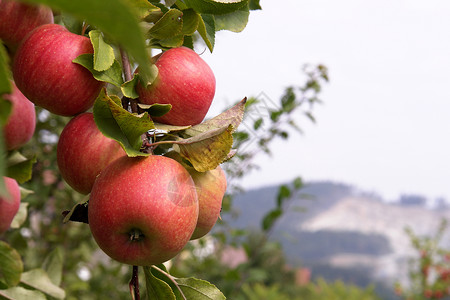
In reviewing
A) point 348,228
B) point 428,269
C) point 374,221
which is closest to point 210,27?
point 428,269

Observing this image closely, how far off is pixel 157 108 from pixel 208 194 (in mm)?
120

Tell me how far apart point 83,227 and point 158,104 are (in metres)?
1.45

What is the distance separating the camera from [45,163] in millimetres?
1660

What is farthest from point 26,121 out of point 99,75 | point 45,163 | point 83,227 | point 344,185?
point 344,185

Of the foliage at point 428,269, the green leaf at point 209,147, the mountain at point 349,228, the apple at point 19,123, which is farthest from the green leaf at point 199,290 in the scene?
the mountain at point 349,228

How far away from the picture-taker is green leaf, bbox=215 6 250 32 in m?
0.58

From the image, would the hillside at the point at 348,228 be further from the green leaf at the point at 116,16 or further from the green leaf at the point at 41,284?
the green leaf at the point at 116,16

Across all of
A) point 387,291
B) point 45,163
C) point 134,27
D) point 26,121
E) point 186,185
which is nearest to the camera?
point 134,27

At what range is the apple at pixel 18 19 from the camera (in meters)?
0.56

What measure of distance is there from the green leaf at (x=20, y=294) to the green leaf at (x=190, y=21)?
1.69 feet

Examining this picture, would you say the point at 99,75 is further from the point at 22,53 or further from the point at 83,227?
the point at 83,227

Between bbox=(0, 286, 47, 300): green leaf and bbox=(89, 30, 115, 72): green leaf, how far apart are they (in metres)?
0.46

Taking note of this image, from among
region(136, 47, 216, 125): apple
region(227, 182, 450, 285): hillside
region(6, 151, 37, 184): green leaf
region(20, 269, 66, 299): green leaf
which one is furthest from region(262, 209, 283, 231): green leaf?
region(227, 182, 450, 285): hillside

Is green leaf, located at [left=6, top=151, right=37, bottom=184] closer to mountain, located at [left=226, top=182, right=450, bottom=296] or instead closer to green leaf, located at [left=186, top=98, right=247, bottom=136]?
green leaf, located at [left=186, top=98, right=247, bottom=136]
